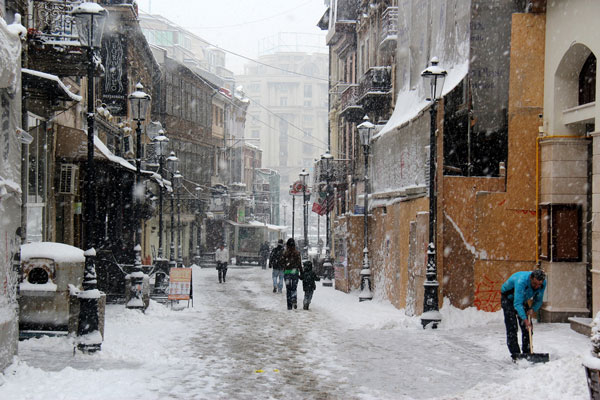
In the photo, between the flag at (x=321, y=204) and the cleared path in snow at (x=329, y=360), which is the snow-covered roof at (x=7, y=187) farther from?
the flag at (x=321, y=204)

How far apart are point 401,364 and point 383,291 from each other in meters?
11.0

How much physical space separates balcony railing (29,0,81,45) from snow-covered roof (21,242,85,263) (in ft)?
18.5

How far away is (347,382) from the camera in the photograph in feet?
32.2

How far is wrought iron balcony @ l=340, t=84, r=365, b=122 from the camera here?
3158cm

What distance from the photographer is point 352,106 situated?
104 feet

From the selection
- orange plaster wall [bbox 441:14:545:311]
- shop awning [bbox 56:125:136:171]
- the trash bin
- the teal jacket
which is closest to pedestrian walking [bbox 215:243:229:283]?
shop awning [bbox 56:125:136:171]

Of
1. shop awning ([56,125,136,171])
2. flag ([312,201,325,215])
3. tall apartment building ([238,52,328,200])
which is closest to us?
shop awning ([56,125,136,171])

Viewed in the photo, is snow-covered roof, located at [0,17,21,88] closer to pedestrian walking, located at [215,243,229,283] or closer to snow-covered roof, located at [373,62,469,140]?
snow-covered roof, located at [373,62,469,140]

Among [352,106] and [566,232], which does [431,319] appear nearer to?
[566,232]

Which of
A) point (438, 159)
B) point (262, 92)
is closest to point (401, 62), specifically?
point (438, 159)

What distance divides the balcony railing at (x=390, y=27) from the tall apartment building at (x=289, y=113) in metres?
97.8

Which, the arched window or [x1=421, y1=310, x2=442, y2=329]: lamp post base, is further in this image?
[x1=421, y1=310, x2=442, y2=329]: lamp post base

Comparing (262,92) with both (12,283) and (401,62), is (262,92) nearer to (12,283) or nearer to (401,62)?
Answer: (401,62)

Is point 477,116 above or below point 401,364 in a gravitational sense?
above
